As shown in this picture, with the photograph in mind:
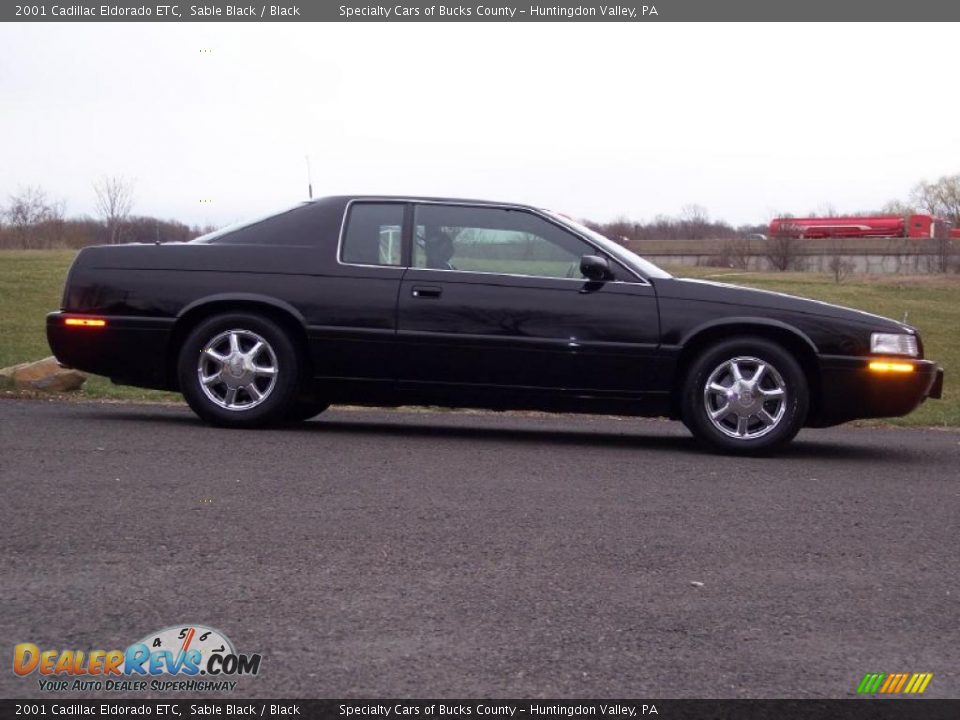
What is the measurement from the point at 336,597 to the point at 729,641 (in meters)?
1.20

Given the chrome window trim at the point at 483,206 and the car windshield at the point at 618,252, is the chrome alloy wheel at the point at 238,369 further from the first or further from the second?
the car windshield at the point at 618,252

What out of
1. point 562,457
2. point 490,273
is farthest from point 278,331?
point 562,457

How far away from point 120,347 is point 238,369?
0.79 m

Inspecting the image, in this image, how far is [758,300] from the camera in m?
7.09

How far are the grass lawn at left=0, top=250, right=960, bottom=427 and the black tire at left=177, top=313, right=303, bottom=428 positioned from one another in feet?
9.82

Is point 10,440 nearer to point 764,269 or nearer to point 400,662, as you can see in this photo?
point 400,662

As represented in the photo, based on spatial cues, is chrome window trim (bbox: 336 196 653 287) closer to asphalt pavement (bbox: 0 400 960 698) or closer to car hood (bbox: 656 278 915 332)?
car hood (bbox: 656 278 915 332)

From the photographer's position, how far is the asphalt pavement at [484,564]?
3.18 m

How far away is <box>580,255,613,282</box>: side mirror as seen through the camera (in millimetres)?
7070

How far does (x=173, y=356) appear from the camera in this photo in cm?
744
